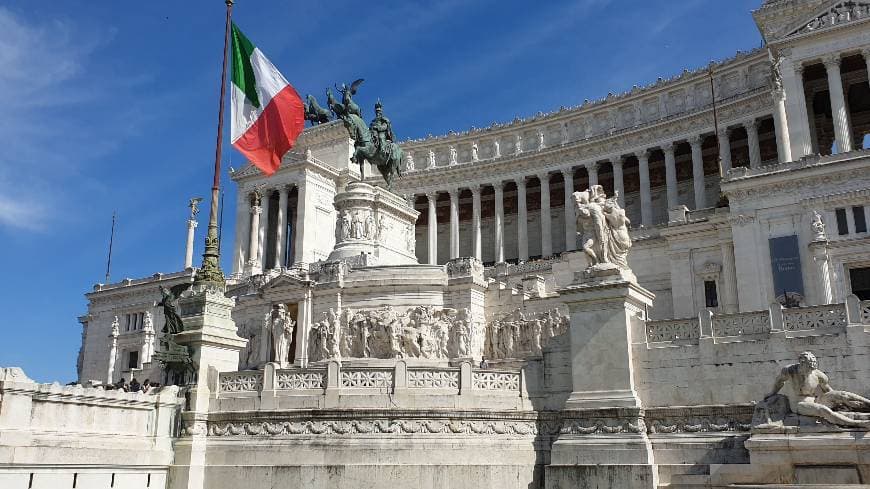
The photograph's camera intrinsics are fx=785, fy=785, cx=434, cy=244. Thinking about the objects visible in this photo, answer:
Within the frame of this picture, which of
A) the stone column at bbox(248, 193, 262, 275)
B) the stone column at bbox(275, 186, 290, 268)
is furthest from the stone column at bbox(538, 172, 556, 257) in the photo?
the stone column at bbox(248, 193, 262, 275)

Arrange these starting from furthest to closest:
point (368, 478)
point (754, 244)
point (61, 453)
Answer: point (754, 244)
point (368, 478)
point (61, 453)

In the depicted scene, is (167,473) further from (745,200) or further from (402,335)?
(745,200)

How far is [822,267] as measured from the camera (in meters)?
40.9

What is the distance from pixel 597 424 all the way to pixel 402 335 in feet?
59.5

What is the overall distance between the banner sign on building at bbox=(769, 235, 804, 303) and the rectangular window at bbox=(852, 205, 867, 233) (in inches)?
120

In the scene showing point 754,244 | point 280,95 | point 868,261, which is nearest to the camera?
point 280,95

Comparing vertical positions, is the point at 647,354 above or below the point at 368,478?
above

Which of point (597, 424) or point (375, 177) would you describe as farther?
point (375, 177)

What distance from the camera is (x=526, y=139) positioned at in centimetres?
7875

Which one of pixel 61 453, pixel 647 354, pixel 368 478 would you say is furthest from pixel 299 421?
pixel 647 354

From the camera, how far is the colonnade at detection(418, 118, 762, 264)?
214 feet

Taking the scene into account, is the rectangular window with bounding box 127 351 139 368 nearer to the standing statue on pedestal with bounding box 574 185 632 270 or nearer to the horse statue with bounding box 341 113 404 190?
the horse statue with bounding box 341 113 404 190

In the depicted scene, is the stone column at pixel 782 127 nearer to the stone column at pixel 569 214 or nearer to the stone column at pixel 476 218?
the stone column at pixel 569 214

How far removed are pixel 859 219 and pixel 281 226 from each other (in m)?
53.7
